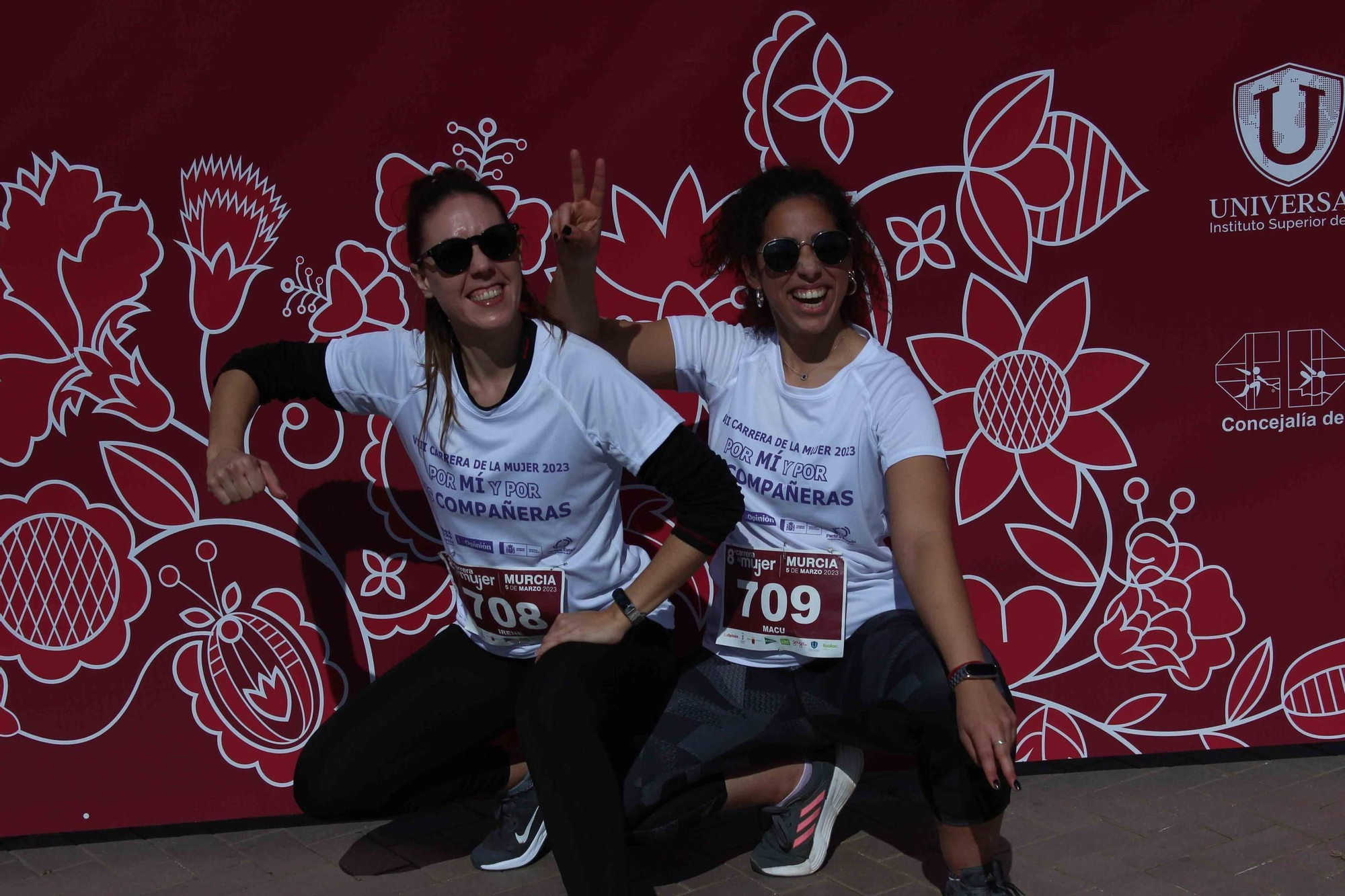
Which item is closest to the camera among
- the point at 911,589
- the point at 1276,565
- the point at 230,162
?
the point at 911,589

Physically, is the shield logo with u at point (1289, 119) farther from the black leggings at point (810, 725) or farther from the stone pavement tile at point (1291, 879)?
the stone pavement tile at point (1291, 879)

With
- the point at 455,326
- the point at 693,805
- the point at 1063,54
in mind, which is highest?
the point at 1063,54

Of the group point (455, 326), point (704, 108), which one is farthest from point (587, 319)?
point (704, 108)

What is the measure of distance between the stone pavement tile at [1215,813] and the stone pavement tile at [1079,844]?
0.67 ft

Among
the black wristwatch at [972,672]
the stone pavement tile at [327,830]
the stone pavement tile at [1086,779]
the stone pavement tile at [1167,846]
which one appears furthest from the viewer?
the stone pavement tile at [1086,779]

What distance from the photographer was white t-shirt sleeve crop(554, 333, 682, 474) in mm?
3035

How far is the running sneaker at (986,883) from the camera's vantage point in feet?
9.80

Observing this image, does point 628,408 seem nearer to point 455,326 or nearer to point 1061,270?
point 455,326

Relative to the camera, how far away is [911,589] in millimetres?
2973

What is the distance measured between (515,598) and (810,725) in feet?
2.46

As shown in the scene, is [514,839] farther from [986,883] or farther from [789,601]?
[986,883]

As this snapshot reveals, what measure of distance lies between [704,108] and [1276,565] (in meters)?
1.98

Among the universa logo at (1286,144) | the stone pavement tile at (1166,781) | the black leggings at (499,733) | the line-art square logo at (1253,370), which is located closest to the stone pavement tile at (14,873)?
the black leggings at (499,733)

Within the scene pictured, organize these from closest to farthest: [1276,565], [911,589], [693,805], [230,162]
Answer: [911,589], [693,805], [230,162], [1276,565]
